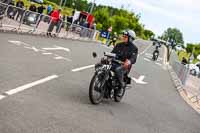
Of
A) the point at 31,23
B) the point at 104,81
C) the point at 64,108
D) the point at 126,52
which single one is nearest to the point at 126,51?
the point at 126,52

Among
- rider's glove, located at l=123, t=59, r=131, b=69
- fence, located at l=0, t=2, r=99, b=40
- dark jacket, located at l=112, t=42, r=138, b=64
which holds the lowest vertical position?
fence, located at l=0, t=2, r=99, b=40

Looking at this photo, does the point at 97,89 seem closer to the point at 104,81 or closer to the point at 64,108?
the point at 104,81

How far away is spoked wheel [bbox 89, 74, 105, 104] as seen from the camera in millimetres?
10664

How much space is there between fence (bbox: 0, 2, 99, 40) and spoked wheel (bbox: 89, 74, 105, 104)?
13.0m

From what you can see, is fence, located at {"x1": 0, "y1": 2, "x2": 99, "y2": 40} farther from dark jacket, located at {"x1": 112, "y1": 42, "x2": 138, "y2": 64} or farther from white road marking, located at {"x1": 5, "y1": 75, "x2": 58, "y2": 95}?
dark jacket, located at {"x1": 112, "y1": 42, "x2": 138, "y2": 64}

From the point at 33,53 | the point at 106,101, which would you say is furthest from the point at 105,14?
the point at 106,101

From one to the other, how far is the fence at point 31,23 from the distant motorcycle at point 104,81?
12.4m

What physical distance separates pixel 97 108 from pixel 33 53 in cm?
813

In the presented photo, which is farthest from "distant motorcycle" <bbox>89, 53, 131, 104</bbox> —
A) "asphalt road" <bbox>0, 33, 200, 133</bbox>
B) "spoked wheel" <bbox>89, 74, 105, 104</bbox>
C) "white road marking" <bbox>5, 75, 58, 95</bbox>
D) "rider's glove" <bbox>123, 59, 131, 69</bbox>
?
"white road marking" <bbox>5, 75, 58, 95</bbox>

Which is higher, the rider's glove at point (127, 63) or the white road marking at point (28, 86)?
the rider's glove at point (127, 63)

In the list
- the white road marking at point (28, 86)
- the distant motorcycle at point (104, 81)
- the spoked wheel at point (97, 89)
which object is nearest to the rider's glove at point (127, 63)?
the distant motorcycle at point (104, 81)

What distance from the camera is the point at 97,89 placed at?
10.9 m

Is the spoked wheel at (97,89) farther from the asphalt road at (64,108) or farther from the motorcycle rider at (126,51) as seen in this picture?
the motorcycle rider at (126,51)

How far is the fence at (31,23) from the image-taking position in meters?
23.6
